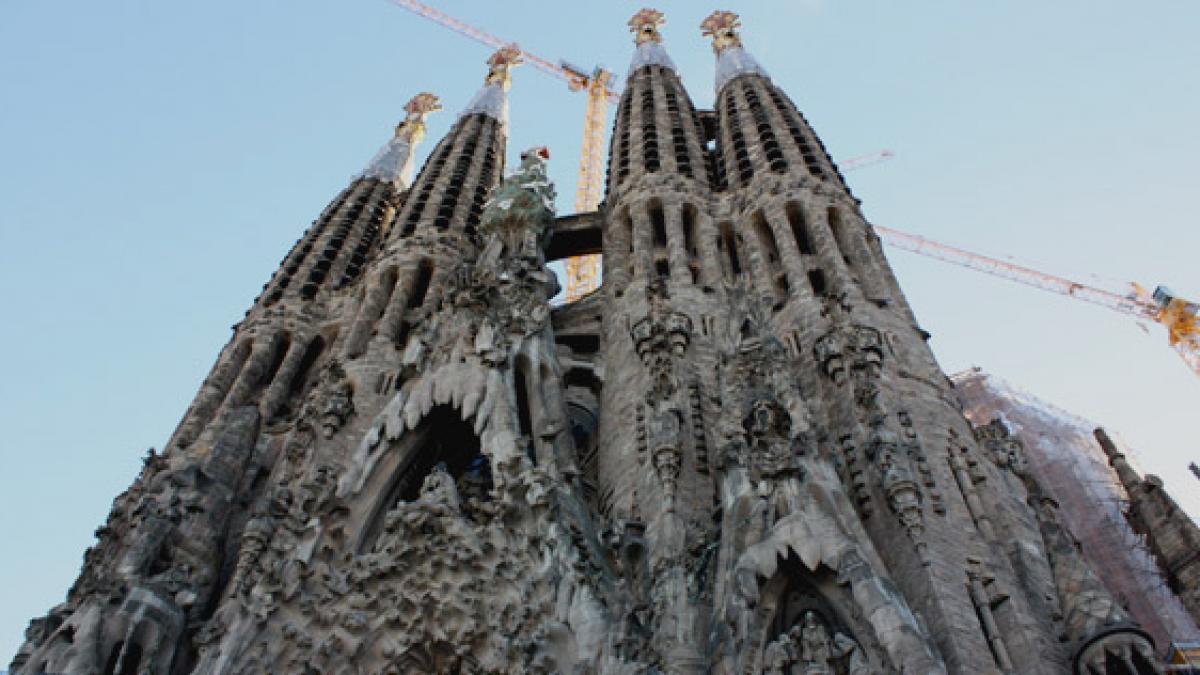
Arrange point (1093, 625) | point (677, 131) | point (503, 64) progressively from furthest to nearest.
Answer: point (503, 64) < point (677, 131) < point (1093, 625)

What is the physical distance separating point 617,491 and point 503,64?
90.0ft

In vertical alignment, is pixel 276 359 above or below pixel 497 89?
below

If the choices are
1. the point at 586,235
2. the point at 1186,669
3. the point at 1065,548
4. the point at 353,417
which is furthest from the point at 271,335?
the point at 1186,669

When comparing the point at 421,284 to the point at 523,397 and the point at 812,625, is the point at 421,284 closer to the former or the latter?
the point at 523,397

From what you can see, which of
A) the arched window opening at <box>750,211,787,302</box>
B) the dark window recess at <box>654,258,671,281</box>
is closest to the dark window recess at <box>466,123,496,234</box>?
the dark window recess at <box>654,258,671,281</box>

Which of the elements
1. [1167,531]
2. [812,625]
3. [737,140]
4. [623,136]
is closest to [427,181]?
[623,136]

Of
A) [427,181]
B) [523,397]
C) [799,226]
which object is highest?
[427,181]

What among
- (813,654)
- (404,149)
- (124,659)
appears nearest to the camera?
(813,654)

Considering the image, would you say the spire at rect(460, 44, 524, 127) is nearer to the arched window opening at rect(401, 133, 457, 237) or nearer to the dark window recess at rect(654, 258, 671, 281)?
the arched window opening at rect(401, 133, 457, 237)

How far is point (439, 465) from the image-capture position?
1505cm

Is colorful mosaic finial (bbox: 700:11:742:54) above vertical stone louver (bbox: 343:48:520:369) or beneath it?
above

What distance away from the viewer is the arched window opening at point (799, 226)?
2088 centimetres

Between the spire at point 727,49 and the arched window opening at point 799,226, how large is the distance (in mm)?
9397

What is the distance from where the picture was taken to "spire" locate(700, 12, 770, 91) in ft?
99.4
